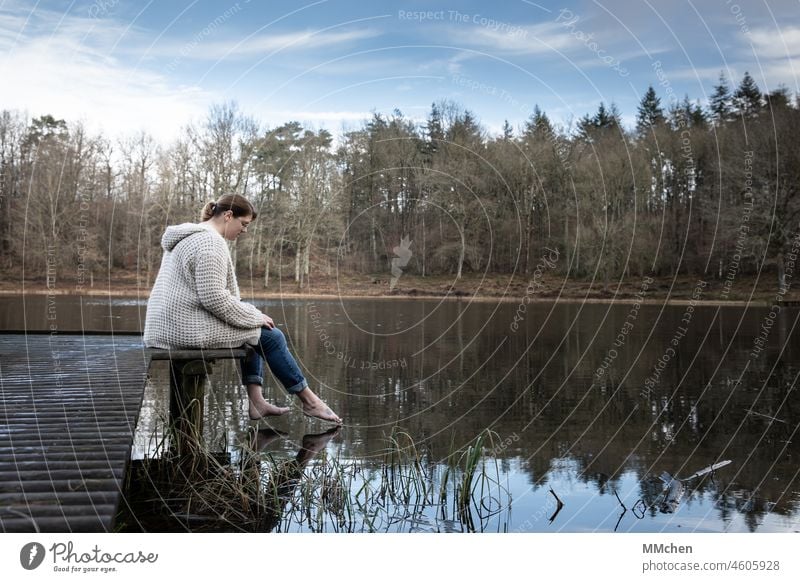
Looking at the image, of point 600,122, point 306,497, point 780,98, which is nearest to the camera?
point 306,497

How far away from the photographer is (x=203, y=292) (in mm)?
5406

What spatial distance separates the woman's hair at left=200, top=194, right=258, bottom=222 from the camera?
5625 millimetres

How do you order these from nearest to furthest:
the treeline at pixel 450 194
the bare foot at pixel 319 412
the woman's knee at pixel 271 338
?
the woman's knee at pixel 271 338 → the bare foot at pixel 319 412 → the treeline at pixel 450 194

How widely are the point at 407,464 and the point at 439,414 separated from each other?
77.9 inches

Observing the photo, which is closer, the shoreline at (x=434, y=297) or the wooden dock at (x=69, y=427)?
the wooden dock at (x=69, y=427)

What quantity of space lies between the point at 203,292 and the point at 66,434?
61.7 inches

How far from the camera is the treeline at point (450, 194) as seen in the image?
2433 cm

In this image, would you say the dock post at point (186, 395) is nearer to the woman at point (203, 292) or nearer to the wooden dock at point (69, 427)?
the wooden dock at point (69, 427)

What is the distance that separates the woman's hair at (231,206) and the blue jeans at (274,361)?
0.82 metres

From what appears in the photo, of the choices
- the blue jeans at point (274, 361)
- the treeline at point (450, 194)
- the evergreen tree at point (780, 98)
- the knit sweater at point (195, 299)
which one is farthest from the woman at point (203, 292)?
the evergreen tree at point (780, 98)

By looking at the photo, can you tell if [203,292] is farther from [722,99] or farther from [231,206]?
[722,99]

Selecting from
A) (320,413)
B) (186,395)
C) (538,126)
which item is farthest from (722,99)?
(186,395)

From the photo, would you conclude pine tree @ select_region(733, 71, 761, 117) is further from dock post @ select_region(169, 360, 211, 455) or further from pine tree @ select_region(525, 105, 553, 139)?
dock post @ select_region(169, 360, 211, 455)
